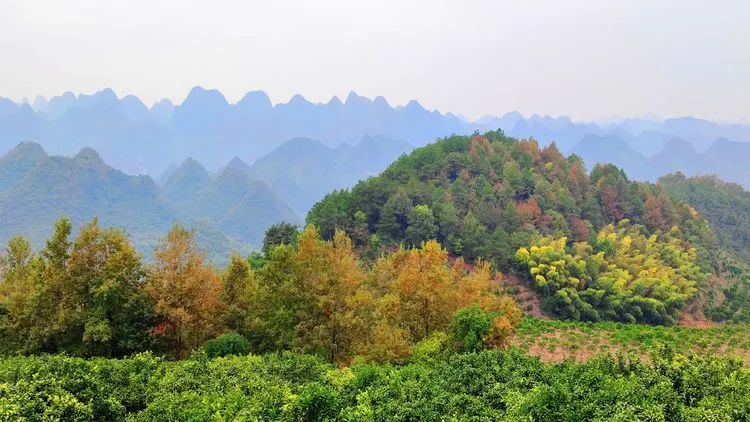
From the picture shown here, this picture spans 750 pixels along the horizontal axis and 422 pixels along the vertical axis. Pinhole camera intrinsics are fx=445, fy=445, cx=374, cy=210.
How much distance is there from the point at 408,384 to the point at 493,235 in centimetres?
3380

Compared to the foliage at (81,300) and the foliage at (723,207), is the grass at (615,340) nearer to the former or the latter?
the foliage at (81,300)

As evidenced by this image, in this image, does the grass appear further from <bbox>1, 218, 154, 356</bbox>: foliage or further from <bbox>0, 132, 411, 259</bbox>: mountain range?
<bbox>0, 132, 411, 259</bbox>: mountain range

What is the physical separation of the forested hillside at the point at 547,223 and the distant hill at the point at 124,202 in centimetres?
4834

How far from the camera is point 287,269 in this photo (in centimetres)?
1836

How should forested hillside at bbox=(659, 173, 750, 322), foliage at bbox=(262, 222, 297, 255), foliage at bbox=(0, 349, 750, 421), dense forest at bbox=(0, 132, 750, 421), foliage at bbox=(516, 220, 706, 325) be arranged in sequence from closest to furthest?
foliage at bbox=(0, 349, 750, 421)
dense forest at bbox=(0, 132, 750, 421)
foliage at bbox=(516, 220, 706, 325)
foliage at bbox=(262, 222, 297, 255)
forested hillside at bbox=(659, 173, 750, 322)

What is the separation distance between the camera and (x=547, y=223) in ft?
155

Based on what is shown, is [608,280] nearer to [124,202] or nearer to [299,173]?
[124,202]

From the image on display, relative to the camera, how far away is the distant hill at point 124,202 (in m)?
87.3

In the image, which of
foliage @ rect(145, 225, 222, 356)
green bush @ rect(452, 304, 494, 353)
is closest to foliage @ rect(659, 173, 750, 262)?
green bush @ rect(452, 304, 494, 353)

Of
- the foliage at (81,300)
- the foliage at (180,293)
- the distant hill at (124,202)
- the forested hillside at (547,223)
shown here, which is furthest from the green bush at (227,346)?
the distant hill at (124,202)

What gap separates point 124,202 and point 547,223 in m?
97.7

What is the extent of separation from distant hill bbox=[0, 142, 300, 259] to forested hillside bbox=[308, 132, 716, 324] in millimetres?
48338

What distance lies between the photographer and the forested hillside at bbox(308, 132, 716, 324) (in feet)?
126

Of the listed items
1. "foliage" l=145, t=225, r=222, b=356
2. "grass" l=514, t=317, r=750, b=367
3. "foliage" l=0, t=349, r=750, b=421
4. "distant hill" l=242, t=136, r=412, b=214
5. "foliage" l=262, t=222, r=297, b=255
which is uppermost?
"distant hill" l=242, t=136, r=412, b=214
